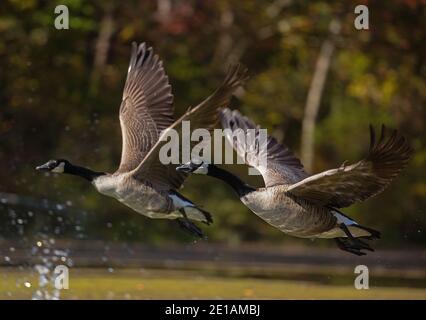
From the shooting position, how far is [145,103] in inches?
553

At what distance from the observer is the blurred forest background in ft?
81.7

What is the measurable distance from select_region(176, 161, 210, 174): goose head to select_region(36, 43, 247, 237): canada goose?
29cm

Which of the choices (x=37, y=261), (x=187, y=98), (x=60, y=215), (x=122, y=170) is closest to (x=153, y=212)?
(x=122, y=170)

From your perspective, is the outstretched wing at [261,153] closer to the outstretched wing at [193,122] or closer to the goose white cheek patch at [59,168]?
the outstretched wing at [193,122]

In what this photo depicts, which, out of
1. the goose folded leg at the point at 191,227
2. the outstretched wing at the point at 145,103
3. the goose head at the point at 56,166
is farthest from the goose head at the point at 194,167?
the goose head at the point at 56,166

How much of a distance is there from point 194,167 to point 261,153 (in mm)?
1214

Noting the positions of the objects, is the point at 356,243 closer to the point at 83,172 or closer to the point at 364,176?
the point at 364,176

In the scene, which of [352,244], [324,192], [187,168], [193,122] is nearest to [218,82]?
[187,168]

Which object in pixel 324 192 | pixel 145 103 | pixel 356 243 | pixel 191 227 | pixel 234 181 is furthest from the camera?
pixel 145 103

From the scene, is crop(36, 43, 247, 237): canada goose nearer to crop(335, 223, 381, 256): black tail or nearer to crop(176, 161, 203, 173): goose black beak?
crop(176, 161, 203, 173): goose black beak

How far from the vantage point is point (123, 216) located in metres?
25.3

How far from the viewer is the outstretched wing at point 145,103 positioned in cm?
1370

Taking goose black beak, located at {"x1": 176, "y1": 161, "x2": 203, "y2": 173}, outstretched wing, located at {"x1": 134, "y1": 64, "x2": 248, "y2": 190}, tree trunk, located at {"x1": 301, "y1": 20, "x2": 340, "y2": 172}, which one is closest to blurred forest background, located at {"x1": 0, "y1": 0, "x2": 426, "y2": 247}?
tree trunk, located at {"x1": 301, "y1": 20, "x2": 340, "y2": 172}

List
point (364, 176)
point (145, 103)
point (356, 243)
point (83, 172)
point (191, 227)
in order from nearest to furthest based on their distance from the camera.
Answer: point (364, 176) → point (356, 243) → point (191, 227) → point (83, 172) → point (145, 103)
